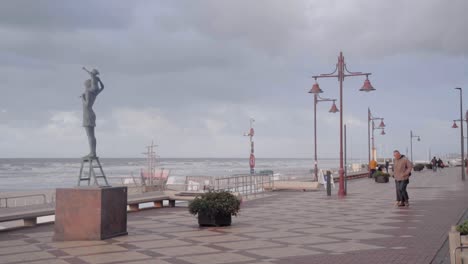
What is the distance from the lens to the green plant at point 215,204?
44.5 feet

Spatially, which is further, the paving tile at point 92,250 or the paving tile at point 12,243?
the paving tile at point 12,243

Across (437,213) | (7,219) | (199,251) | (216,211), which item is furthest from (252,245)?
(437,213)

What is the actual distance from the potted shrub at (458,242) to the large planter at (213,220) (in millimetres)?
6502

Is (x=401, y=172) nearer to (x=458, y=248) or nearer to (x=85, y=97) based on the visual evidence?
(x=85, y=97)

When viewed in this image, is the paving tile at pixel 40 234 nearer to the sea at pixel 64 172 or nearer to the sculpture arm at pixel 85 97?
the sculpture arm at pixel 85 97

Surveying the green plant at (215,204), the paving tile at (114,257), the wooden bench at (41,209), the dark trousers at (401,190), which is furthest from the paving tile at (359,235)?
the wooden bench at (41,209)

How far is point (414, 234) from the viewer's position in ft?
39.7

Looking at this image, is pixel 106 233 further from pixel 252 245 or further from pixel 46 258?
pixel 252 245

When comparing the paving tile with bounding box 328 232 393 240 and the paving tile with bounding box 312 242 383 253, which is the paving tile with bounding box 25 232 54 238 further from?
the paving tile with bounding box 328 232 393 240

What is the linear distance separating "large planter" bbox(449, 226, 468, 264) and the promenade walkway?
1366 millimetres

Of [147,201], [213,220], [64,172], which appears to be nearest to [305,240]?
[213,220]

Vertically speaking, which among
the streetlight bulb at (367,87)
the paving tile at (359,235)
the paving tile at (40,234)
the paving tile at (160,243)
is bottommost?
the paving tile at (40,234)

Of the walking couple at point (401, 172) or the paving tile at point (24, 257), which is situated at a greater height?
the walking couple at point (401, 172)

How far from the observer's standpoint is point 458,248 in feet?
24.7
